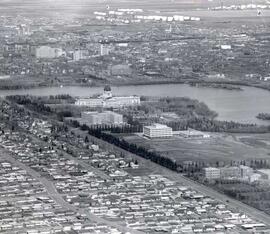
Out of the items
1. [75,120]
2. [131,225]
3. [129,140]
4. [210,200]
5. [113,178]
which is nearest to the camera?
[131,225]

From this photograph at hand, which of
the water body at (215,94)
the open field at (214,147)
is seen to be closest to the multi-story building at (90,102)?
the water body at (215,94)

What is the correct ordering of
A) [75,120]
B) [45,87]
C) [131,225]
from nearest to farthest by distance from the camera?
[131,225], [75,120], [45,87]

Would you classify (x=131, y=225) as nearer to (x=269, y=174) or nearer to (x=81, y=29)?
(x=269, y=174)

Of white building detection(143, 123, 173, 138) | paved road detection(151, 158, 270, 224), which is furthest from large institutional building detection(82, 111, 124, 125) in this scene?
paved road detection(151, 158, 270, 224)

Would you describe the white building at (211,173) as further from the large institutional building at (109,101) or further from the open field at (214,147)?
the large institutional building at (109,101)

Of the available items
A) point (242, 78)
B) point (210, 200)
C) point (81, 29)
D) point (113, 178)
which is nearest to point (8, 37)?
point (81, 29)
